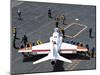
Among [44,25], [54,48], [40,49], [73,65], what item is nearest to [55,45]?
[54,48]

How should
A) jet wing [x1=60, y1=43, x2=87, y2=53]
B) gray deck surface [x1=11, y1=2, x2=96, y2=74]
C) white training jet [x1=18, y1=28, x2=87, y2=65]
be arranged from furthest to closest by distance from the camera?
1. jet wing [x1=60, y1=43, x2=87, y2=53]
2. white training jet [x1=18, y1=28, x2=87, y2=65]
3. gray deck surface [x1=11, y1=2, x2=96, y2=74]

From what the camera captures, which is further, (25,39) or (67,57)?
(67,57)

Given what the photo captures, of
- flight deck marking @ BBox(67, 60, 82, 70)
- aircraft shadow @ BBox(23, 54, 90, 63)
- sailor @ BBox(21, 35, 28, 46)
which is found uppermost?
sailor @ BBox(21, 35, 28, 46)

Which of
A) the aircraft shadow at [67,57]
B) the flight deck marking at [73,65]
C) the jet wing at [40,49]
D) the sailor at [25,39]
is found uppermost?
the sailor at [25,39]

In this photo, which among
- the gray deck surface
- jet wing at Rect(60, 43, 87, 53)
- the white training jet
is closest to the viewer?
the gray deck surface

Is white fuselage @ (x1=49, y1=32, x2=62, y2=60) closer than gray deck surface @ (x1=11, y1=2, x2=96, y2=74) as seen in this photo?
No

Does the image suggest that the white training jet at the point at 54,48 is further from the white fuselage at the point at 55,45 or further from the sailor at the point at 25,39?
the sailor at the point at 25,39

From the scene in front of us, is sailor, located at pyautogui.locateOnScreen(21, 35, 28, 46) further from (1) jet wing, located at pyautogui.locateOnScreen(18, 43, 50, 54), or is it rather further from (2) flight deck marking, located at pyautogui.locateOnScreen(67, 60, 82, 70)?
(2) flight deck marking, located at pyautogui.locateOnScreen(67, 60, 82, 70)

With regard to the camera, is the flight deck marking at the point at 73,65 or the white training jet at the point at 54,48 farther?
the flight deck marking at the point at 73,65

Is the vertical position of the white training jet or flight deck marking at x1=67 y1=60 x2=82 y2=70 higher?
the white training jet

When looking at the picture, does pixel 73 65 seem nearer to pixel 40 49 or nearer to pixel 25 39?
pixel 40 49

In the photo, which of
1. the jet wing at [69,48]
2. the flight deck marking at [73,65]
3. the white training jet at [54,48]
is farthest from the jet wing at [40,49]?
the flight deck marking at [73,65]

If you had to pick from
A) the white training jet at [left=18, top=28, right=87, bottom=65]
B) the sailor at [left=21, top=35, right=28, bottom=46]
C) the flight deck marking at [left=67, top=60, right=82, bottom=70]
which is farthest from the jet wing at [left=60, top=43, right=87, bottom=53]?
the sailor at [left=21, top=35, right=28, bottom=46]

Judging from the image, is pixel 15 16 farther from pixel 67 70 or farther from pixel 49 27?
pixel 67 70
